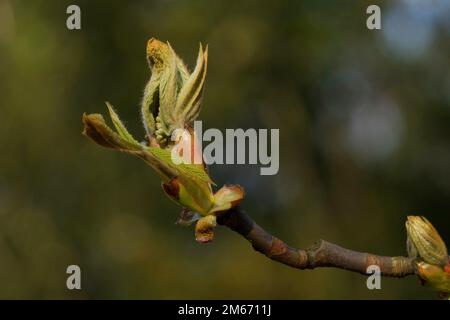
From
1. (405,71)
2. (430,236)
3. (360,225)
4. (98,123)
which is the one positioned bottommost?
(360,225)

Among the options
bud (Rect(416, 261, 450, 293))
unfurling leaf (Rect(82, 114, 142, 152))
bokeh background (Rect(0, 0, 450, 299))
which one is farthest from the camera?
bokeh background (Rect(0, 0, 450, 299))

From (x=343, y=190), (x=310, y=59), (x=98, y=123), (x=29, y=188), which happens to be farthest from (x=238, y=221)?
(x=310, y=59)

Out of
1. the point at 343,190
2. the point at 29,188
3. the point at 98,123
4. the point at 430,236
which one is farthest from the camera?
the point at 343,190

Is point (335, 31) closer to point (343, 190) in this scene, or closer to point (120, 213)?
point (343, 190)

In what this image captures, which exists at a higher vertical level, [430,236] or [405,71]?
[405,71]

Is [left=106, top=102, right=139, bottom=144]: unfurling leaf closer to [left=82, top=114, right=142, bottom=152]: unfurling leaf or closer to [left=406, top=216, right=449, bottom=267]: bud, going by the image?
[left=82, top=114, right=142, bottom=152]: unfurling leaf

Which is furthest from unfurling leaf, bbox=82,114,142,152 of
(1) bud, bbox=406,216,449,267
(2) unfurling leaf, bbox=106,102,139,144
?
(1) bud, bbox=406,216,449,267
